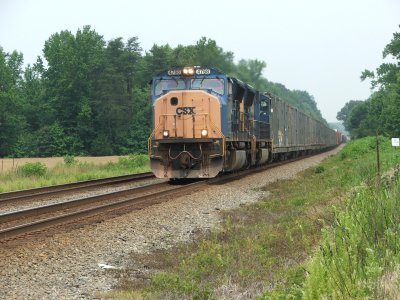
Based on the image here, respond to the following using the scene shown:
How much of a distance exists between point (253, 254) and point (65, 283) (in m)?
2.20

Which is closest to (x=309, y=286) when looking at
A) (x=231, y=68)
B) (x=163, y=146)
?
(x=163, y=146)

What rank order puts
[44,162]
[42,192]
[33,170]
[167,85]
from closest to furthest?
[42,192] < [167,85] < [33,170] < [44,162]

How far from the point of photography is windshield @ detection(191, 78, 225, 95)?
51.4 ft

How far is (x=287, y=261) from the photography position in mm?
5660

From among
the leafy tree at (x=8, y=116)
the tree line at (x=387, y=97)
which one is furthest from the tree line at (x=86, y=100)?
the tree line at (x=387, y=97)

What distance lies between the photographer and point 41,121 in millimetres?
67125

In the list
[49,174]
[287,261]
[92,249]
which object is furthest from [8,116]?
[287,261]

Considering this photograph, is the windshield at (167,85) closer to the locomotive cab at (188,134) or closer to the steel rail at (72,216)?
the locomotive cab at (188,134)

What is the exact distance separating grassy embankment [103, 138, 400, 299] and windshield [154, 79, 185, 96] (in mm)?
8403

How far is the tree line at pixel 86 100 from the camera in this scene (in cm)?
6244

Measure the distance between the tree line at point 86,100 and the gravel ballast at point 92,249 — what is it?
4957 cm

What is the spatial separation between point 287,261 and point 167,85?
1104cm

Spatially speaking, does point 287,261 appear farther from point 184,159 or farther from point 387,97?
point 387,97

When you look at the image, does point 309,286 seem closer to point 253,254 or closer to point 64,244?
point 253,254
